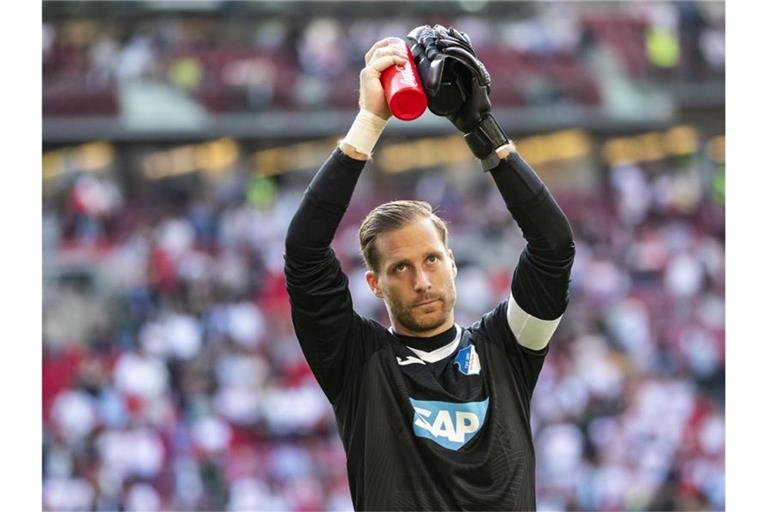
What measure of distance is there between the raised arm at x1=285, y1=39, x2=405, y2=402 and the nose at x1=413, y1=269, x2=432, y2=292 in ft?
0.59

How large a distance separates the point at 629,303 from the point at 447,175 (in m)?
6.01

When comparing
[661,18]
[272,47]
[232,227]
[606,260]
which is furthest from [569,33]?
[232,227]

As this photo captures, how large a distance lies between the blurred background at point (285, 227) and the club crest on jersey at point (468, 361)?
8.89 metres

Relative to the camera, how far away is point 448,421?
308 cm

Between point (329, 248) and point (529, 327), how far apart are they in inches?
21.3

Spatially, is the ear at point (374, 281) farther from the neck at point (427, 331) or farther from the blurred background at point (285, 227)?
the blurred background at point (285, 227)

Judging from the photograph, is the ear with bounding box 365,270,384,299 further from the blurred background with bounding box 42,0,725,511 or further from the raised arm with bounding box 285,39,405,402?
the blurred background with bounding box 42,0,725,511

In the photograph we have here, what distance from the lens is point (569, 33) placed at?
22.8 meters

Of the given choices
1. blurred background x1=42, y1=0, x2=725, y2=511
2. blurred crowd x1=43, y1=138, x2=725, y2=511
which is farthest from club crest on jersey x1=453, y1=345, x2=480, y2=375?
blurred crowd x1=43, y1=138, x2=725, y2=511

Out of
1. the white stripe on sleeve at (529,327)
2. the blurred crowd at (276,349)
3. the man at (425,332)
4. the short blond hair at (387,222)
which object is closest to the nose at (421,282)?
the man at (425,332)

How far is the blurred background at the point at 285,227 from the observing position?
12.9 metres

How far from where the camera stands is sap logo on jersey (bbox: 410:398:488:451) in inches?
121

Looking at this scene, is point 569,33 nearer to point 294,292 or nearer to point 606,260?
point 606,260
